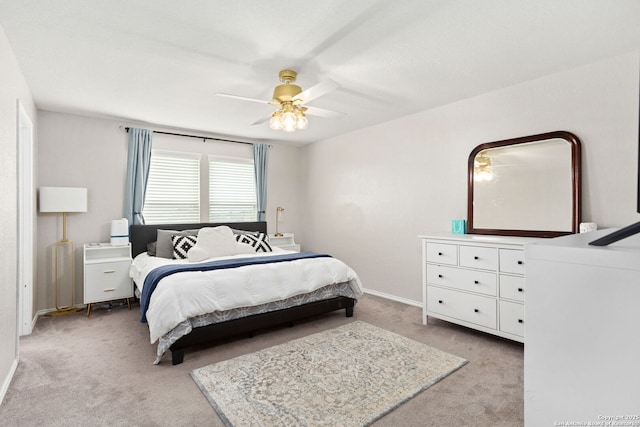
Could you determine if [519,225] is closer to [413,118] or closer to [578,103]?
[578,103]

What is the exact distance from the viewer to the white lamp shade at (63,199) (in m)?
3.85

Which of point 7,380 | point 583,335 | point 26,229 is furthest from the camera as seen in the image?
point 26,229

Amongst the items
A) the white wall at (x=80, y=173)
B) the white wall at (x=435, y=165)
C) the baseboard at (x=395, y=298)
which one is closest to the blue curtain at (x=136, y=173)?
the white wall at (x=80, y=173)

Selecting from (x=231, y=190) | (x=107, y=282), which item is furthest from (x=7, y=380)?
(x=231, y=190)

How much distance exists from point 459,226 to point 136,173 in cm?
416

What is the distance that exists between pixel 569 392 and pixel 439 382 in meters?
2.10

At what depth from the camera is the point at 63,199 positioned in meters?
3.94

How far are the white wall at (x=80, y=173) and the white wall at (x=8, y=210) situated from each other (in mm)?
1546

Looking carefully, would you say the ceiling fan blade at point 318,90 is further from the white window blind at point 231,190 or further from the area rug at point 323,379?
the white window blind at point 231,190

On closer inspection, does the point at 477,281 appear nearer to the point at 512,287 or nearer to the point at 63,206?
the point at 512,287

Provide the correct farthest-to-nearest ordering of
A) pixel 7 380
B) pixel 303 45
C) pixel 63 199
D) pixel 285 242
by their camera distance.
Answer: pixel 285 242
pixel 63 199
pixel 303 45
pixel 7 380

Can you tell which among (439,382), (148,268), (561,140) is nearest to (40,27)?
(148,268)

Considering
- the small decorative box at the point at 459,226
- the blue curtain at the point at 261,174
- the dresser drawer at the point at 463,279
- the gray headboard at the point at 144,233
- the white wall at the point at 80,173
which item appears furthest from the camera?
the blue curtain at the point at 261,174

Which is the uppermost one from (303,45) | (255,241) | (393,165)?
(303,45)
